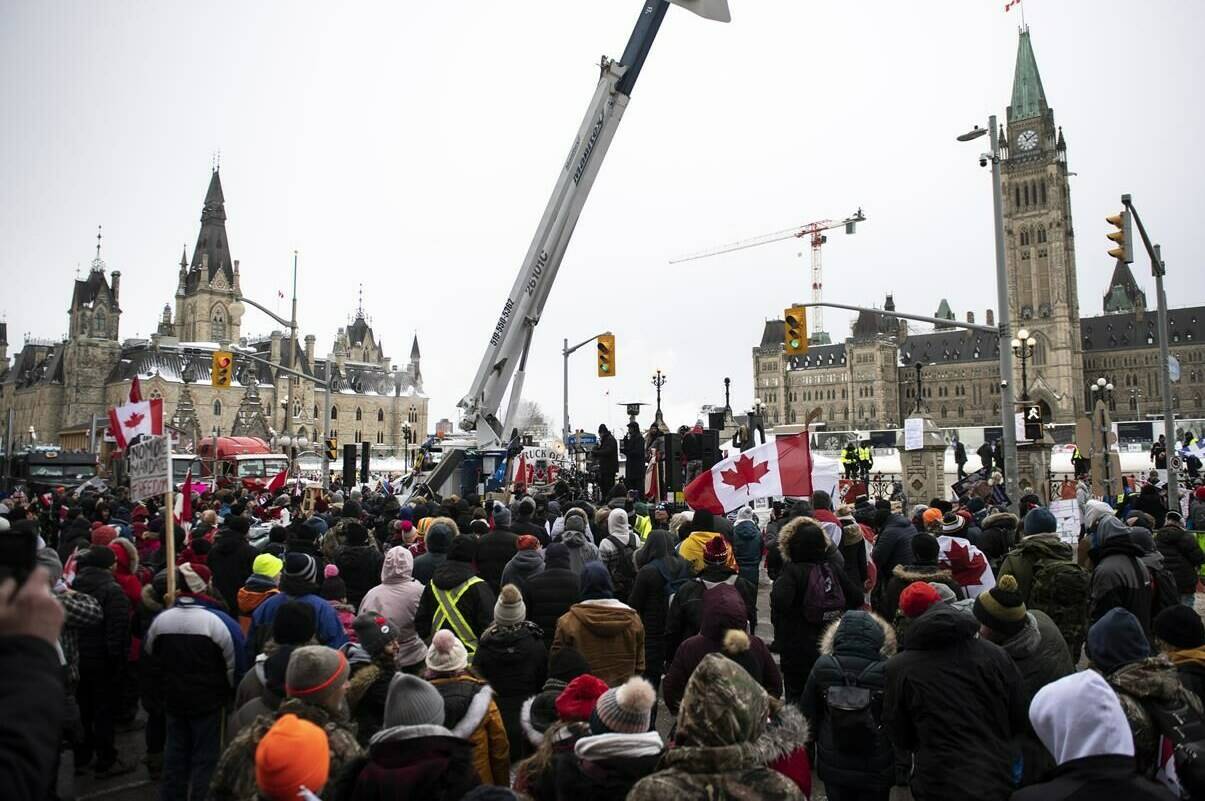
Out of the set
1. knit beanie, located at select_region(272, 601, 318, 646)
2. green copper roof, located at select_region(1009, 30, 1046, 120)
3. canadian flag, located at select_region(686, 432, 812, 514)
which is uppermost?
green copper roof, located at select_region(1009, 30, 1046, 120)

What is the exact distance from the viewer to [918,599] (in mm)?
5125

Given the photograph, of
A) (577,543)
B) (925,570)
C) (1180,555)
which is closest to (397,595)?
(577,543)

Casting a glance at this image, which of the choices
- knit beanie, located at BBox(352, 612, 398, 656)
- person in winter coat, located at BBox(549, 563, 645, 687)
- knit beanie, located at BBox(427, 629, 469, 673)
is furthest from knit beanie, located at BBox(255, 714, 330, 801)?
person in winter coat, located at BBox(549, 563, 645, 687)

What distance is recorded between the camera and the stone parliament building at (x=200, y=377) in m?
Result: 112

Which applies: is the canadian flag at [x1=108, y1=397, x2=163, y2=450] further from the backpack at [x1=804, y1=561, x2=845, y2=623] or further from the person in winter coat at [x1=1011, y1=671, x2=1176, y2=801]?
the person in winter coat at [x1=1011, y1=671, x2=1176, y2=801]

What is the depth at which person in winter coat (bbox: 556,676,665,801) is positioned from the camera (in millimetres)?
3447

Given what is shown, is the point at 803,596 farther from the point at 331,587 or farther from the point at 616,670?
the point at 331,587

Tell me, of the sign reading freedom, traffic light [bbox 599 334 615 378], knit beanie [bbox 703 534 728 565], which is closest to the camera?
knit beanie [bbox 703 534 728 565]

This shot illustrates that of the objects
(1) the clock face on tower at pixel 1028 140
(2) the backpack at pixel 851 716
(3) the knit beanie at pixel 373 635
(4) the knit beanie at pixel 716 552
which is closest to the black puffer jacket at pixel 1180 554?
(4) the knit beanie at pixel 716 552

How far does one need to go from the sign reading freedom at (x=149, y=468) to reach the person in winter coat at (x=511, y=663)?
13.7 feet

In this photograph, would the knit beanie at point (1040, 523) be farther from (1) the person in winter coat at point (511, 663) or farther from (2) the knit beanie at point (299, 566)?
(2) the knit beanie at point (299, 566)

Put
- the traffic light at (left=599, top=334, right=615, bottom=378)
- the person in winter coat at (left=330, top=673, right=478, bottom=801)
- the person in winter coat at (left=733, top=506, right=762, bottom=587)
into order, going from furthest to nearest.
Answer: the traffic light at (left=599, top=334, right=615, bottom=378), the person in winter coat at (left=733, top=506, right=762, bottom=587), the person in winter coat at (left=330, top=673, right=478, bottom=801)

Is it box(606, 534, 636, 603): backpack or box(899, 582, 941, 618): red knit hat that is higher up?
box(899, 582, 941, 618): red knit hat

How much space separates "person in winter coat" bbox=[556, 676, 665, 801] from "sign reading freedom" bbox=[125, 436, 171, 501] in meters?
5.88
